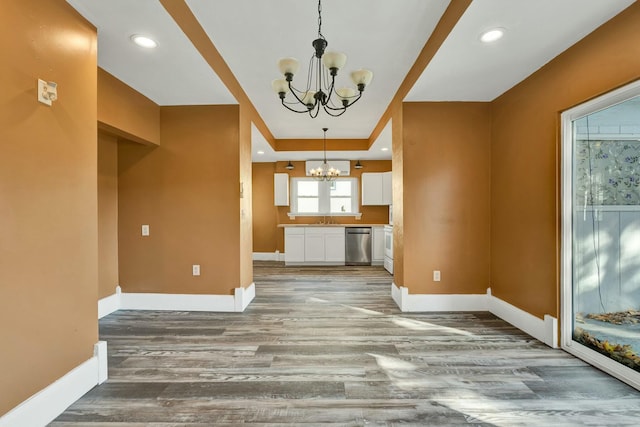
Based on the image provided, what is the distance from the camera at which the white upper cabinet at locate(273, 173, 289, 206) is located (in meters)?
6.93

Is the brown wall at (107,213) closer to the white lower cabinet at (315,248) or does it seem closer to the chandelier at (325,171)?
the chandelier at (325,171)

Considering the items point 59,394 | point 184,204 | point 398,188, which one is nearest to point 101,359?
point 59,394

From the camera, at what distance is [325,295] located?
418 cm

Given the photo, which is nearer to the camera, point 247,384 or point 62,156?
point 62,156

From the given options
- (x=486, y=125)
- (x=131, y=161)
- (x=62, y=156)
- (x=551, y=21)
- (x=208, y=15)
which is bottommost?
(x=62, y=156)

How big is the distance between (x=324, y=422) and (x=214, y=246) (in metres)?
2.41

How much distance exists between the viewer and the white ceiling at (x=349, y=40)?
6.21 ft

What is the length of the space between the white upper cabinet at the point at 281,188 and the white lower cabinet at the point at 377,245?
7.07ft

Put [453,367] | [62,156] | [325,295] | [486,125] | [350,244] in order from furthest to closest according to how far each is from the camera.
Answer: [350,244]
[325,295]
[486,125]
[453,367]
[62,156]

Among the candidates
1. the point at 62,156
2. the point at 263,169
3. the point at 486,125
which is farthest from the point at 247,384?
the point at 263,169

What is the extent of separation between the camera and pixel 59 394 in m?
1.69

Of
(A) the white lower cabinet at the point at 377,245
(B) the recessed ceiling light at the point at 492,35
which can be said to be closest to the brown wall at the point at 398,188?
(B) the recessed ceiling light at the point at 492,35

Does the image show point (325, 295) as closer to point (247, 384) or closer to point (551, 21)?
point (247, 384)

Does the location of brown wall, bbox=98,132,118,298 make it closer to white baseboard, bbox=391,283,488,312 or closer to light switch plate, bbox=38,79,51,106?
light switch plate, bbox=38,79,51,106
